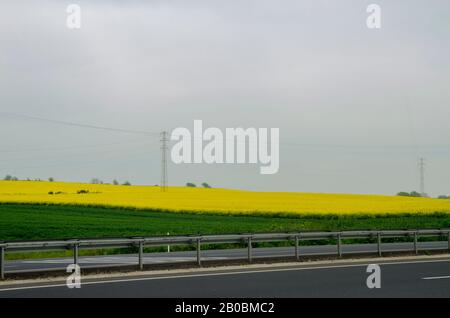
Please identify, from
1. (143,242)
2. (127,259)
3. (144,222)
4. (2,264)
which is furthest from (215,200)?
(2,264)

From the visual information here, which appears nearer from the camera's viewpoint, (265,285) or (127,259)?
(265,285)

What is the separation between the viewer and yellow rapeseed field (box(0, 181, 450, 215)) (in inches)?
1967

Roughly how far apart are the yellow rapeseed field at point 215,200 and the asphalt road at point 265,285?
1109 inches

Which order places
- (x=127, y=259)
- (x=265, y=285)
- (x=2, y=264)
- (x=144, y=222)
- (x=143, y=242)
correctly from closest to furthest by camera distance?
1. (x=265, y=285)
2. (x=2, y=264)
3. (x=143, y=242)
4. (x=127, y=259)
5. (x=144, y=222)

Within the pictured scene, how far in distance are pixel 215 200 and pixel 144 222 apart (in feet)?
41.6

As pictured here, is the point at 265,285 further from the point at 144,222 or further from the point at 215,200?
the point at 215,200

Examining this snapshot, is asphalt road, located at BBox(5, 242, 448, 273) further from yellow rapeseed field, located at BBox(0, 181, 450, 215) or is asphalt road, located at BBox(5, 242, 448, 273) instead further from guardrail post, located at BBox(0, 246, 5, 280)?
yellow rapeseed field, located at BBox(0, 181, 450, 215)

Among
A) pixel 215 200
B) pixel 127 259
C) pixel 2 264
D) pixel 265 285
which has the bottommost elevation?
pixel 127 259

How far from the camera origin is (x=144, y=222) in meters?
44.4

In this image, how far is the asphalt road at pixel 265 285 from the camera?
14.7 metres

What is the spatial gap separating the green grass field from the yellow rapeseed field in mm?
847

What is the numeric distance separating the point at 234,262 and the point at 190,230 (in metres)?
17.7

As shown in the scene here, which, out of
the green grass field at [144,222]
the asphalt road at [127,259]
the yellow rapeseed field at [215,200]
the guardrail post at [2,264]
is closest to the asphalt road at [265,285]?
the guardrail post at [2,264]

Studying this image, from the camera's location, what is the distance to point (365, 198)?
63.0m
